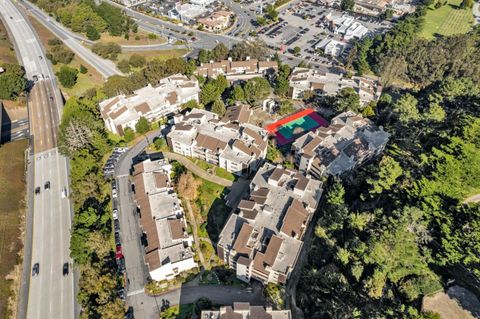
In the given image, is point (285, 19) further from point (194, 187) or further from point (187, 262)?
point (187, 262)

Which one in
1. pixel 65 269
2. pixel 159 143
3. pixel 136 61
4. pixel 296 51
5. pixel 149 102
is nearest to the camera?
pixel 65 269

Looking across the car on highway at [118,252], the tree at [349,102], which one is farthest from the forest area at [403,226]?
the car on highway at [118,252]

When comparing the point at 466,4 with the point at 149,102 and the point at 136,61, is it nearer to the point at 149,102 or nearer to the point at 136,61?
the point at 136,61

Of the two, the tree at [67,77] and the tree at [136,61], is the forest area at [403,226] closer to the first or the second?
the tree at [136,61]

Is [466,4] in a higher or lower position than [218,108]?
higher

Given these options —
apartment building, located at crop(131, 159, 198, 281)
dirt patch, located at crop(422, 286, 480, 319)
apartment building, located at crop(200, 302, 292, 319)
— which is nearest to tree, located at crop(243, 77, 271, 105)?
apartment building, located at crop(131, 159, 198, 281)

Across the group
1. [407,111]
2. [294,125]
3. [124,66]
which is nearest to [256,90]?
[294,125]

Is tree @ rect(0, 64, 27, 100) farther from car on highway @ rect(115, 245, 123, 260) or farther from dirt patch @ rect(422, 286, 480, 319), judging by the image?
dirt patch @ rect(422, 286, 480, 319)
